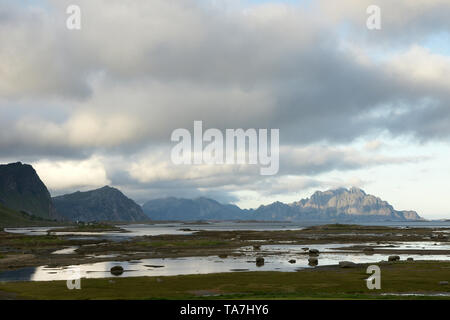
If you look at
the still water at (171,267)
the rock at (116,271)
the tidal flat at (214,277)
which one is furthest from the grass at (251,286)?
the still water at (171,267)

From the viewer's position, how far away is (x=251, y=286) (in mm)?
49188

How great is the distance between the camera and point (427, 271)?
198 feet

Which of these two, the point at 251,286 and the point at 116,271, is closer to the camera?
the point at 251,286

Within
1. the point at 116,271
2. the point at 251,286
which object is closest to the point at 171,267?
the point at 116,271

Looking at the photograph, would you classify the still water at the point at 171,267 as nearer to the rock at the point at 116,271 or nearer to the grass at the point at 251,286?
the rock at the point at 116,271

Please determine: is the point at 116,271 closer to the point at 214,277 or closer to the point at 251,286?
the point at 214,277

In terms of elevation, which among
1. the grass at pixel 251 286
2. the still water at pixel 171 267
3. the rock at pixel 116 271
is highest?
the grass at pixel 251 286

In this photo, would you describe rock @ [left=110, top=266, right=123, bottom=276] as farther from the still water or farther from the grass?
the grass

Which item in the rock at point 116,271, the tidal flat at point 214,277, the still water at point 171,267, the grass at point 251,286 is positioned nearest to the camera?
the grass at point 251,286

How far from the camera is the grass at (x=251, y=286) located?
4238cm

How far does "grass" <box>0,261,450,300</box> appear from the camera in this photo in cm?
4238

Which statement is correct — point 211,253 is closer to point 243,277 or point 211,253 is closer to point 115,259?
point 115,259

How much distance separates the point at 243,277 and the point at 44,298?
26.0 meters
